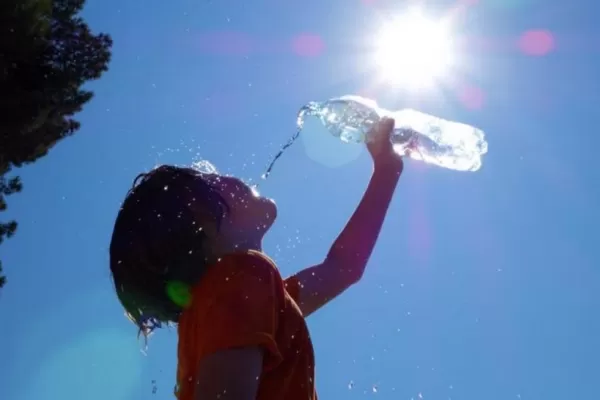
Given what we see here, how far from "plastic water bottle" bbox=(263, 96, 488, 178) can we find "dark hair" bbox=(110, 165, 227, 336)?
10.5 feet

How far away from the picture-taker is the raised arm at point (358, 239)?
2773mm

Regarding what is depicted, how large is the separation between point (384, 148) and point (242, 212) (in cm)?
108

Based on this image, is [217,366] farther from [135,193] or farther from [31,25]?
[31,25]

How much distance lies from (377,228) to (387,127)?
514mm

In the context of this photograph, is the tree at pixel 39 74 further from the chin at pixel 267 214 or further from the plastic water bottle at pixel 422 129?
the chin at pixel 267 214

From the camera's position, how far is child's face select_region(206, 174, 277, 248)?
237 centimetres

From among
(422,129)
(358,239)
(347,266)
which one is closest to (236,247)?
(347,266)

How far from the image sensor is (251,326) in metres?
1.86

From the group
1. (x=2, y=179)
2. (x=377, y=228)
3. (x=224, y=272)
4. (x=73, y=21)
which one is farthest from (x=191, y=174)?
(x=73, y=21)

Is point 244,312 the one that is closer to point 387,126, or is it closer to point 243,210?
point 243,210

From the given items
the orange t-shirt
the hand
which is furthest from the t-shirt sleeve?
the hand

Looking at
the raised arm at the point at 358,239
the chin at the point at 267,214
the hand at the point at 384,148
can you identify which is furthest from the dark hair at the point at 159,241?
the hand at the point at 384,148

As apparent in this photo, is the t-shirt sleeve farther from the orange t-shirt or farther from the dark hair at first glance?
the dark hair

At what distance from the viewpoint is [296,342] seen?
206 cm
